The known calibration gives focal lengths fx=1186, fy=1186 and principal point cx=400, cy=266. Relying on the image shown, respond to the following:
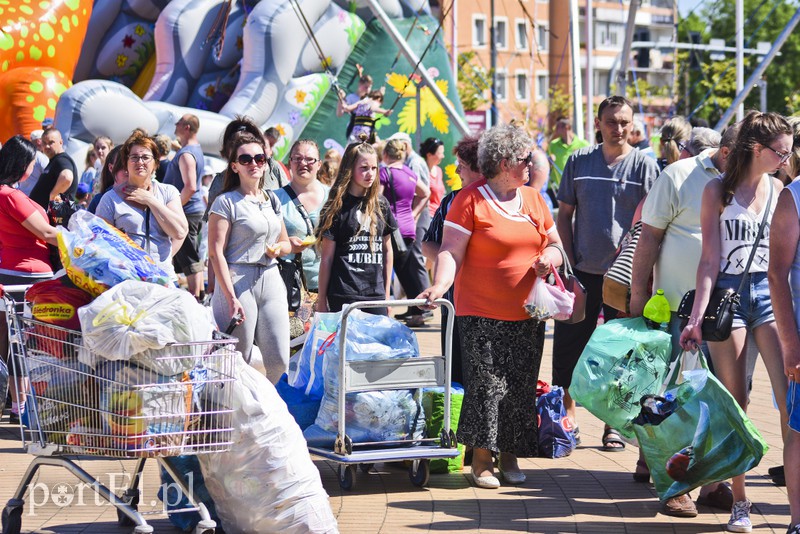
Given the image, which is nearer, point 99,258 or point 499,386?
point 99,258

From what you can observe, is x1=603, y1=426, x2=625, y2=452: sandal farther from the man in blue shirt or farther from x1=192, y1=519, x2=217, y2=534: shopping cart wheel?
the man in blue shirt

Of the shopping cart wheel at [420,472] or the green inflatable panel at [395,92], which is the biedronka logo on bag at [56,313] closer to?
the shopping cart wheel at [420,472]

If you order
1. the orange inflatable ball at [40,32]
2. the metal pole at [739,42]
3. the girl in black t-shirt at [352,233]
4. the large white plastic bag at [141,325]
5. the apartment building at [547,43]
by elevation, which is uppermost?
the apartment building at [547,43]

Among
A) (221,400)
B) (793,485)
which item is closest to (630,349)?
(793,485)

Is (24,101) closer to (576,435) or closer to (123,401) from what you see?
(576,435)

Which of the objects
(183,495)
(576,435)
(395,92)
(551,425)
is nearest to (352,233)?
(551,425)

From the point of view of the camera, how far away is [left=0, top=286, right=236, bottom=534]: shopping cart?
15.8ft

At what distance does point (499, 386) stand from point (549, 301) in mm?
553

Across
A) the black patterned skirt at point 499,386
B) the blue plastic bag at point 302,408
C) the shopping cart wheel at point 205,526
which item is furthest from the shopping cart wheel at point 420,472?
the shopping cart wheel at point 205,526

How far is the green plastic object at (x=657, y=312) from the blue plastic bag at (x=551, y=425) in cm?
117

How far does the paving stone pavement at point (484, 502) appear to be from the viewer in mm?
5602

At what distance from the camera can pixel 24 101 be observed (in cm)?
1858

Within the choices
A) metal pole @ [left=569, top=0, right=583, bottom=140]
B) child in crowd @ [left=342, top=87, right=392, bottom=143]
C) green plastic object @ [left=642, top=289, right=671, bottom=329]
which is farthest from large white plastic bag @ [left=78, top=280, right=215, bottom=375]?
child in crowd @ [left=342, top=87, right=392, bottom=143]

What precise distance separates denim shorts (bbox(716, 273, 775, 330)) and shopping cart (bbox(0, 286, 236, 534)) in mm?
2369
